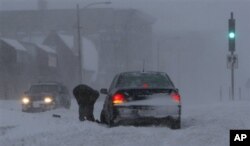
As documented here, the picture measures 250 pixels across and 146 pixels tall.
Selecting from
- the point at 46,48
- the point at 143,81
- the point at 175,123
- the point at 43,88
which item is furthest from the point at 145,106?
the point at 46,48

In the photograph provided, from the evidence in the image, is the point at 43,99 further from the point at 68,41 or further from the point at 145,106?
the point at 68,41

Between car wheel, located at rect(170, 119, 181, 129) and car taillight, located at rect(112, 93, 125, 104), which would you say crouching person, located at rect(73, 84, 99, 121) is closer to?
car taillight, located at rect(112, 93, 125, 104)

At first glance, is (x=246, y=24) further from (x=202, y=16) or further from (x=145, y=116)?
(x=145, y=116)

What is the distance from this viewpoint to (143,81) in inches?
627

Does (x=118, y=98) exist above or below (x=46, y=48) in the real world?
below

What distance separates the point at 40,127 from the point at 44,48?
59.7m

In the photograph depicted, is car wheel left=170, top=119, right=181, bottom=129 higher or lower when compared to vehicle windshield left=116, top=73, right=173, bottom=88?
lower

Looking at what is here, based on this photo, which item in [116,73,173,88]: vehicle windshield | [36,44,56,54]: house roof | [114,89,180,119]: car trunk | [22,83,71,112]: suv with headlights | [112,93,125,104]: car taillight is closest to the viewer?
[114,89,180,119]: car trunk

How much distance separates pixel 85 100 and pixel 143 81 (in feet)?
7.90

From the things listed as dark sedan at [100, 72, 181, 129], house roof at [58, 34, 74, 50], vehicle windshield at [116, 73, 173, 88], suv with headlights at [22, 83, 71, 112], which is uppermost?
house roof at [58, 34, 74, 50]

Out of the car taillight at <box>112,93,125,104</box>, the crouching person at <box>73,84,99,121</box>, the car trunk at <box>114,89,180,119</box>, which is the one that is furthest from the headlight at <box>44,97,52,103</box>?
the car trunk at <box>114,89,180,119</box>

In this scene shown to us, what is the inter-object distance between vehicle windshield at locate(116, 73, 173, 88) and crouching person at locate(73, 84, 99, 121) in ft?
5.44

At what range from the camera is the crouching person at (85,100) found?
17.6 m

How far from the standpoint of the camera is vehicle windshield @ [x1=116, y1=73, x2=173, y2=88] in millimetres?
15641
